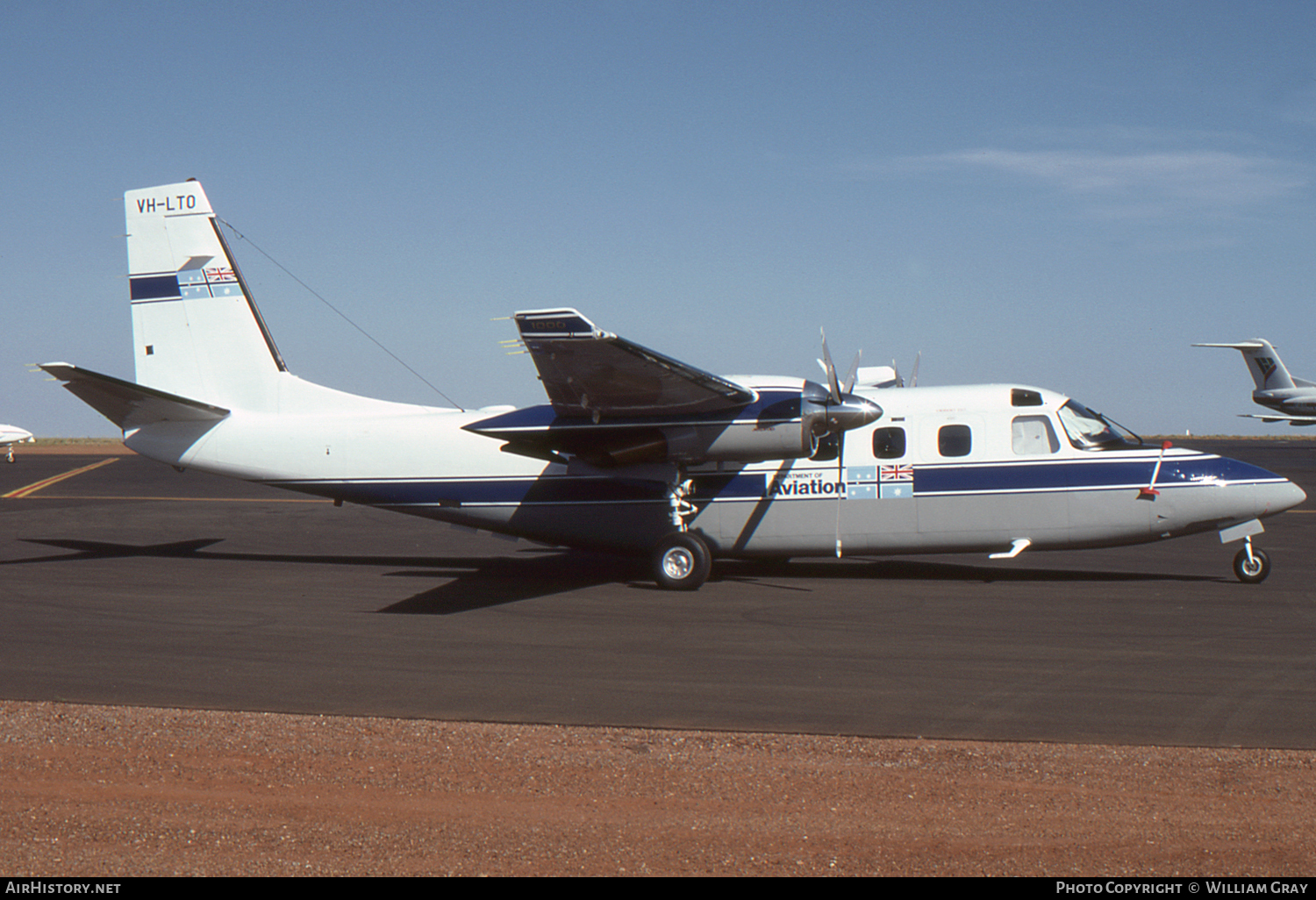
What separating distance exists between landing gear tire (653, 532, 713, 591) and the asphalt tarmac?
0.34m

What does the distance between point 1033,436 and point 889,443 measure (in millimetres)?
2070

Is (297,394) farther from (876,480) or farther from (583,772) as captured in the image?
(583,772)

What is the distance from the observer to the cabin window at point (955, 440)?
15398 mm

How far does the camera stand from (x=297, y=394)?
17.0 m

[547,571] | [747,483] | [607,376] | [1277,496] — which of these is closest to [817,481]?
[747,483]

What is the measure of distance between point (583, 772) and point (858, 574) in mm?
10330

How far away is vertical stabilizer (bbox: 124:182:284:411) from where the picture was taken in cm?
1717

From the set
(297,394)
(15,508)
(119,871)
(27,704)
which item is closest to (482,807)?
(119,871)

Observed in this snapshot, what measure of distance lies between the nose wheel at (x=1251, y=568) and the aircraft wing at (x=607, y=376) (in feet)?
24.4

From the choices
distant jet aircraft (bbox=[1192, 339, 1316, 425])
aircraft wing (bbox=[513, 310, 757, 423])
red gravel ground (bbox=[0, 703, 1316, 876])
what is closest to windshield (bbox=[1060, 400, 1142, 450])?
aircraft wing (bbox=[513, 310, 757, 423])

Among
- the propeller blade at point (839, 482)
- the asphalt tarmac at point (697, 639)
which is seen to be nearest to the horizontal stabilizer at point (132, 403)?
the asphalt tarmac at point (697, 639)

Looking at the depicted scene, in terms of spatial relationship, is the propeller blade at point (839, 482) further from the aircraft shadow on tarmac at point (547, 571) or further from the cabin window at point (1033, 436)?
the cabin window at point (1033, 436)

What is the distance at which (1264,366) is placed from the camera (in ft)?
206

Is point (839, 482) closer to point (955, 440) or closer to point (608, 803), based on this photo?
point (955, 440)
